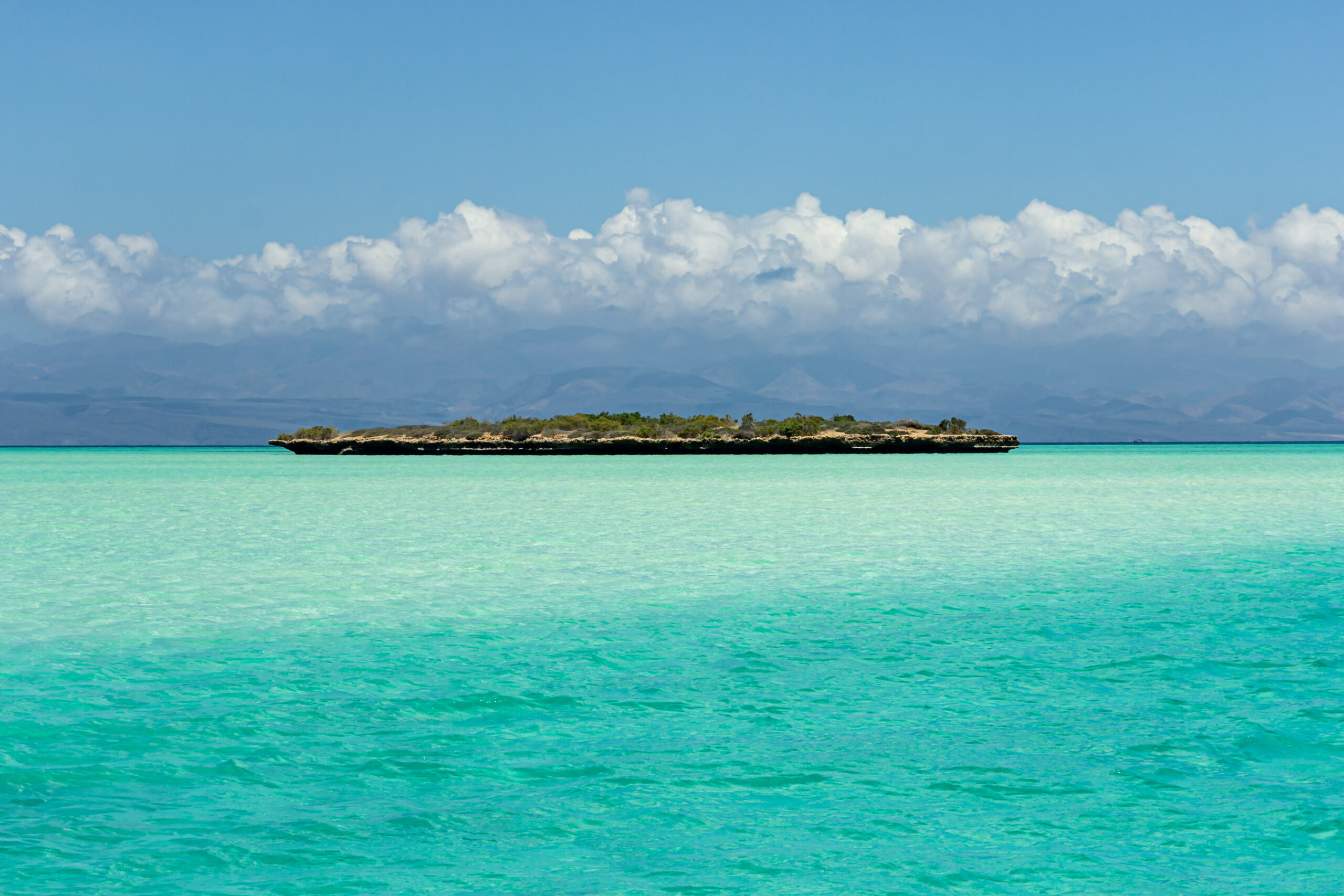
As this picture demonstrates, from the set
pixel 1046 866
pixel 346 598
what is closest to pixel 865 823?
pixel 1046 866

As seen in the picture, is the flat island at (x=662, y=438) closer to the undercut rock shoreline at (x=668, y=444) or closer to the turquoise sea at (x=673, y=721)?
the undercut rock shoreline at (x=668, y=444)

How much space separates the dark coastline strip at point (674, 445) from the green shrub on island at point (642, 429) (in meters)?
0.96

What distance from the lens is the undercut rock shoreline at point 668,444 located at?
Result: 17862 cm

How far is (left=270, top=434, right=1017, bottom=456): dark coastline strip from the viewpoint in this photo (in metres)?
179

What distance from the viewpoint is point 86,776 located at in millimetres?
9320

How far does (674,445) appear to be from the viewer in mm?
178375

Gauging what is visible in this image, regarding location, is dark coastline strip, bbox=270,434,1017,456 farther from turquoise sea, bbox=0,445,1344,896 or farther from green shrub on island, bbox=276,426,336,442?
turquoise sea, bbox=0,445,1344,896

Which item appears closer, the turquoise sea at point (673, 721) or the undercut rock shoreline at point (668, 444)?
the turquoise sea at point (673, 721)

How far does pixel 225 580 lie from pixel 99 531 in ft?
49.8

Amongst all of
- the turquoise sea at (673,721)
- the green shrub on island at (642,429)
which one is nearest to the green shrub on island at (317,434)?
the green shrub on island at (642,429)

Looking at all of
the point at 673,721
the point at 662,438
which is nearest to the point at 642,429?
the point at 662,438

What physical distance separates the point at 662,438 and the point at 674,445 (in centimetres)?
246

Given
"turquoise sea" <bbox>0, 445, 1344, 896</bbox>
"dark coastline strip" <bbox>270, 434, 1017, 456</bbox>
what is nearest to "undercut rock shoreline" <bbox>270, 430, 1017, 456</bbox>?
"dark coastline strip" <bbox>270, 434, 1017, 456</bbox>

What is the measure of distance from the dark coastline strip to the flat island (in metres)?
0.12
